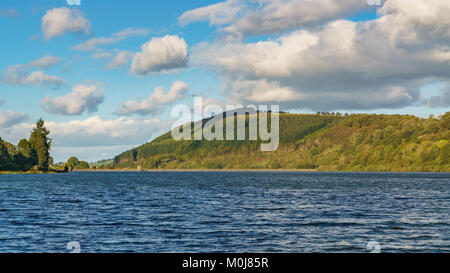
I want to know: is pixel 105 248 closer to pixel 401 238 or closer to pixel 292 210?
pixel 401 238

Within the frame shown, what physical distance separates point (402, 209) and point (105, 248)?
51.2 m

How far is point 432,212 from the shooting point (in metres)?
66.6

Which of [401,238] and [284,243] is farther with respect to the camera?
[401,238]

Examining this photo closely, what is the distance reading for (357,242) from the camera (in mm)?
39594

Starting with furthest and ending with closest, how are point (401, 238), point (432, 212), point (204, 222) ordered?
point (432, 212)
point (204, 222)
point (401, 238)

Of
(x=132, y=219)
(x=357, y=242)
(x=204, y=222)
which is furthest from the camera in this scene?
→ (x=132, y=219)

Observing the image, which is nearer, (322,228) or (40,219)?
(322,228)
